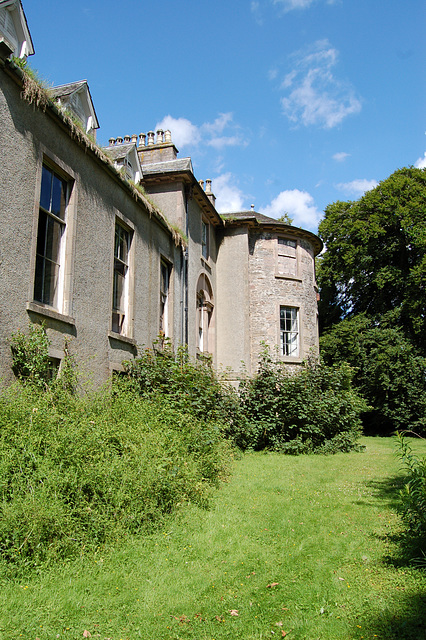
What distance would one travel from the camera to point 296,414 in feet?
48.2

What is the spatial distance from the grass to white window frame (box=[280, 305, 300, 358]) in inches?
545

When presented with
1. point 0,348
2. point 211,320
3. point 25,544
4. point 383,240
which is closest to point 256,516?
point 25,544

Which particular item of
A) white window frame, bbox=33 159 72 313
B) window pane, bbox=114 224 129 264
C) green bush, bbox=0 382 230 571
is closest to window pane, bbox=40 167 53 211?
white window frame, bbox=33 159 72 313

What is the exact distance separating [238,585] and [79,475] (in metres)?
2.08

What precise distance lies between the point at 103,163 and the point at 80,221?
1.64m

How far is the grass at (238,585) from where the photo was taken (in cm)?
385

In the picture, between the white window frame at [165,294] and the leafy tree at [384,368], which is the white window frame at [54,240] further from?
the leafy tree at [384,368]

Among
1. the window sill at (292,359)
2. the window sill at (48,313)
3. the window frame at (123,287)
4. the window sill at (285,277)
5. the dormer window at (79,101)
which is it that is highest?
the dormer window at (79,101)

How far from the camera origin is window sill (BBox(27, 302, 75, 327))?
26.2 feet

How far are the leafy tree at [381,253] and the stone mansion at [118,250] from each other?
6925 mm

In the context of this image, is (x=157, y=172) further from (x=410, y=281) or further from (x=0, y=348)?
(x=410, y=281)

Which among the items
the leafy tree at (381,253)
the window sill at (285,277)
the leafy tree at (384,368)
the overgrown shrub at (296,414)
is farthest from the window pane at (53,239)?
the leafy tree at (381,253)

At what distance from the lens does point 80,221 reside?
9875 mm

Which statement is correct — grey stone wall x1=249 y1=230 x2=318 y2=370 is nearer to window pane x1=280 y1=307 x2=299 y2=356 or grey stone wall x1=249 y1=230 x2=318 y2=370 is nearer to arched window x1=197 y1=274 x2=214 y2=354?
window pane x1=280 y1=307 x2=299 y2=356
